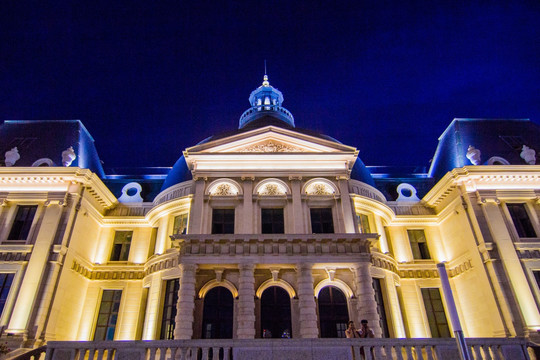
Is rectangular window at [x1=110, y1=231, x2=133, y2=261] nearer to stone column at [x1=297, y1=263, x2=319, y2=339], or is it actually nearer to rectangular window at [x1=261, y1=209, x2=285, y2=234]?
rectangular window at [x1=261, y1=209, x2=285, y2=234]

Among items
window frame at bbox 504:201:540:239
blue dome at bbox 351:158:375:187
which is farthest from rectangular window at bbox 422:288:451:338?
blue dome at bbox 351:158:375:187

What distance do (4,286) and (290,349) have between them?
19.1 metres

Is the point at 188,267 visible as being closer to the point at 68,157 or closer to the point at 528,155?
the point at 68,157

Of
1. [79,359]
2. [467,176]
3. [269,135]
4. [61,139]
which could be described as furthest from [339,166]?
[61,139]

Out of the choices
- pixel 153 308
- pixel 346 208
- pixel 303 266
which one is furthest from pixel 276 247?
pixel 153 308

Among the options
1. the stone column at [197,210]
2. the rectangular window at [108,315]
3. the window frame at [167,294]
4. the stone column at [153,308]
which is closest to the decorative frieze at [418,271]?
the stone column at [197,210]

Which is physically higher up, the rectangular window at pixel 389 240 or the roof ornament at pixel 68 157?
the roof ornament at pixel 68 157

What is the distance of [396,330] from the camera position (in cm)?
2334

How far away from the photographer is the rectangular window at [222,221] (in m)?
Answer: 23.7

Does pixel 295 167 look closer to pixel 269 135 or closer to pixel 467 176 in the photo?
pixel 269 135

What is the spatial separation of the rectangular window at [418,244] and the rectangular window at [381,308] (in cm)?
528

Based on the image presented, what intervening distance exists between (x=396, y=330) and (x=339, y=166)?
450 inches

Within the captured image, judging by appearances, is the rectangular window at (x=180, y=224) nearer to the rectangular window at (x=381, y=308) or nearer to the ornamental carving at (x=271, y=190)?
the ornamental carving at (x=271, y=190)

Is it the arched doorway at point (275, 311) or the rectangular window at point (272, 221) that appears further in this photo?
the rectangular window at point (272, 221)
